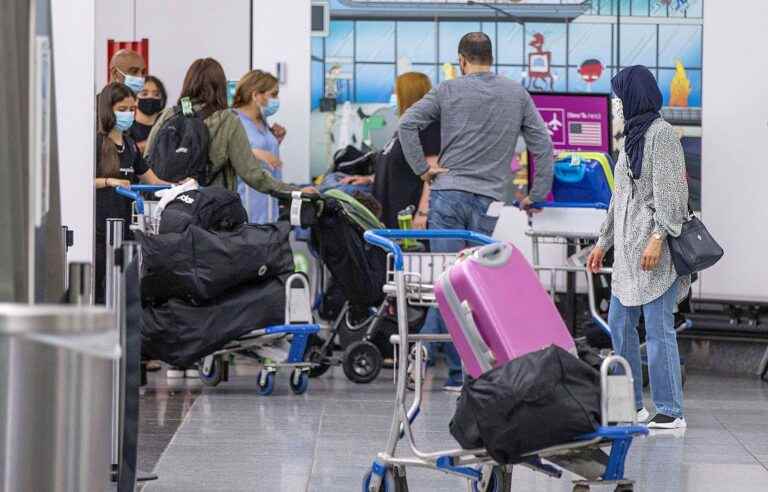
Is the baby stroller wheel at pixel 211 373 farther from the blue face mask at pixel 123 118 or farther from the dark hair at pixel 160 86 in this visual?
the dark hair at pixel 160 86

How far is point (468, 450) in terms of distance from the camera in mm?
4191

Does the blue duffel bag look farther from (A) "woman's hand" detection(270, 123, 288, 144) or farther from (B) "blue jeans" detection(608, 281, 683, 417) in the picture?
(B) "blue jeans" detection(608, 281, 683, 417)

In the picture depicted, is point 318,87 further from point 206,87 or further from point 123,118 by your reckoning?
point 123,118

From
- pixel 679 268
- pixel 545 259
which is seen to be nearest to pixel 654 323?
pixel 679 268

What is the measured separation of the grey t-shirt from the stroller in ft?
1.89

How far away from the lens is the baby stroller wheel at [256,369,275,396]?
7.85 metres

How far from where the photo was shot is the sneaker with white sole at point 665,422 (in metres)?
6.65

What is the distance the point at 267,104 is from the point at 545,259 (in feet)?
7.23

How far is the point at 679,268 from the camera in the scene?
6504 mm

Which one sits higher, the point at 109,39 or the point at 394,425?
the point at 109,39

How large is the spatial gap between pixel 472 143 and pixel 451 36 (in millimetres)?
2240

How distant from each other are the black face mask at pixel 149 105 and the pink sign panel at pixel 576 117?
2.31 metres

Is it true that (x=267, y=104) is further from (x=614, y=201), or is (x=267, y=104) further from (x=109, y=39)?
(x=614, y=201)

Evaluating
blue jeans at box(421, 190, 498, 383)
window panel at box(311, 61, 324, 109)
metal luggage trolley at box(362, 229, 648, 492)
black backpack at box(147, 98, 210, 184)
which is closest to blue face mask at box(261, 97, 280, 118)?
black backpack at box(147, 98, 210, 184)
